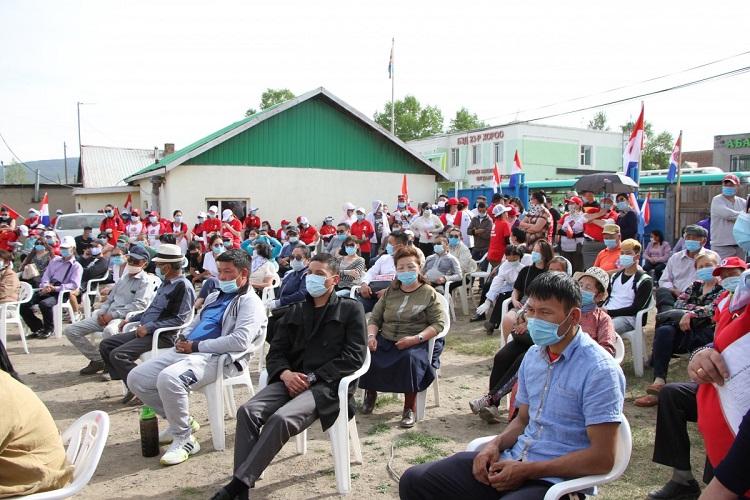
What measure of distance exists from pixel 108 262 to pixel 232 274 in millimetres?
6524

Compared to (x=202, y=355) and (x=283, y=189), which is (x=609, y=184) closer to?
(x=202, y=355)

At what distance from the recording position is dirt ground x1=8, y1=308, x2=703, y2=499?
12.2 feet

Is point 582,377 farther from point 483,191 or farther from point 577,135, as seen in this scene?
point 577,135

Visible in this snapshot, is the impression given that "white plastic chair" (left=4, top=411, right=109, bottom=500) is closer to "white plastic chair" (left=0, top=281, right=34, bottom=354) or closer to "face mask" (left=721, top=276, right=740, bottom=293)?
"face mask" (left=721, top=276, right=740, bottom=293)

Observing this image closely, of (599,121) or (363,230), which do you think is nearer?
(363,230)

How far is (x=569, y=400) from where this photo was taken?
2.50m

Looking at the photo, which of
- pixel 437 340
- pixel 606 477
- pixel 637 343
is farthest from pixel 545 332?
pixel 637 343

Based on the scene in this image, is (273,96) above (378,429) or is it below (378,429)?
above

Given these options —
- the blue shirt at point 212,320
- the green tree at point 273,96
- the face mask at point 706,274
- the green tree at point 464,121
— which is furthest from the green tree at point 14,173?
the face mask at point 706,274

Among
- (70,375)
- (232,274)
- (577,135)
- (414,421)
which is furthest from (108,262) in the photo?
(577,135)

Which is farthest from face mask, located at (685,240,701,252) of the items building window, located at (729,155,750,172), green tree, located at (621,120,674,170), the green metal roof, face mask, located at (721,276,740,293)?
green tree, located at (621,120,674,170)

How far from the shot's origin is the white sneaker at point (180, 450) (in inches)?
161

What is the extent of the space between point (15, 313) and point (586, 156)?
37925 mm

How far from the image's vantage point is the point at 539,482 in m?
2.47
